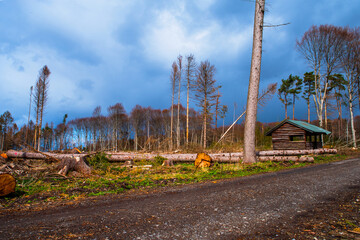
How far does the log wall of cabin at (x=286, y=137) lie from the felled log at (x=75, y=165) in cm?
2241

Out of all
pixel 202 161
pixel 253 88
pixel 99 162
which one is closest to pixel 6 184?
pixel 99 162

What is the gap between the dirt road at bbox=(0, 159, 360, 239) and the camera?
2623 mm

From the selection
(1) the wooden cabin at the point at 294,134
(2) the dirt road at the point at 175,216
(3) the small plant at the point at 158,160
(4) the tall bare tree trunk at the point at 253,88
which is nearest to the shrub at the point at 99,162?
(3) the small plant at the point at 158,160

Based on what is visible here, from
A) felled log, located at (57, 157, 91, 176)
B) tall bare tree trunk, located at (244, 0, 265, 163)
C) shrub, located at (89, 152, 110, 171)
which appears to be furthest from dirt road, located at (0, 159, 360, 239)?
tall bare tree trunk, located at (244, 0, 265, 163)

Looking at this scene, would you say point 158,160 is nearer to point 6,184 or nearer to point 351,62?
point 6,184

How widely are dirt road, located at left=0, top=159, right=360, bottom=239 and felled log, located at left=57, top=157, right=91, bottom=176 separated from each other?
14.2 ft

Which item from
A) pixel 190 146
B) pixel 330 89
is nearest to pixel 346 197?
pixel 190 146

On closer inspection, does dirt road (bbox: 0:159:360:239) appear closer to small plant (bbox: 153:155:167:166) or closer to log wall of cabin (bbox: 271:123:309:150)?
small plant (bbox: 153:155:167:166)

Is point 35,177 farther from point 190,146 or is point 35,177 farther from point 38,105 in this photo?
point 38,105

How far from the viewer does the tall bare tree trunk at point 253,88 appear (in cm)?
A: 1038

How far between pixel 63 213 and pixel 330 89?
124 ft

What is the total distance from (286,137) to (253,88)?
16009 mm

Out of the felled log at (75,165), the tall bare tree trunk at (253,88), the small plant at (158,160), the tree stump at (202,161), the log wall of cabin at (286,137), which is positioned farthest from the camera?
the log wall of cabin at (286,137)

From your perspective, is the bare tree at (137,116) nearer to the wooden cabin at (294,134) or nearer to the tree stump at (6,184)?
the wooden cabin at (294,134)
